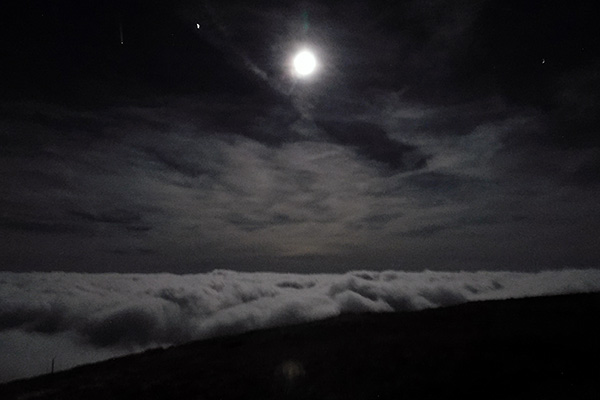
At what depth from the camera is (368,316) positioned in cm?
6856

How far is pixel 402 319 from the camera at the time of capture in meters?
59.7

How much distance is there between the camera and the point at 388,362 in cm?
3575

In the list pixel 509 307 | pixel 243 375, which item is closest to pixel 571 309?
pixel 509 307

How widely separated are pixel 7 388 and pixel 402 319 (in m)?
65.3

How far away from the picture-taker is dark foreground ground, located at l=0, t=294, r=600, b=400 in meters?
28.2

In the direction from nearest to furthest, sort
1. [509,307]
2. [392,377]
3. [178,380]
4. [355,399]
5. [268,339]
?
1. [355,399]
2. [392,377]
3. [178,380]
4. [509,307]
5. [268,339]

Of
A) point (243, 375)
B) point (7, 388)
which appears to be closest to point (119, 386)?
point (243, 375)

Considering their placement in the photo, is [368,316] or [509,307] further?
[368,316]

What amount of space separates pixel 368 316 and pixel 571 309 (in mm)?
30638

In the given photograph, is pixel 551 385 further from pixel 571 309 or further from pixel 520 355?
pixel 571 309

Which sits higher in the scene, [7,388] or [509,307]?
[509,307]

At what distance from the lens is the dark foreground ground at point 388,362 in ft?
92.5

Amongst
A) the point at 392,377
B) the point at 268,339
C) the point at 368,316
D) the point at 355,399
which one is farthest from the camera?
the point at 368,316

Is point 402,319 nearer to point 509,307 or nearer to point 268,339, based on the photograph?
point 509,307
